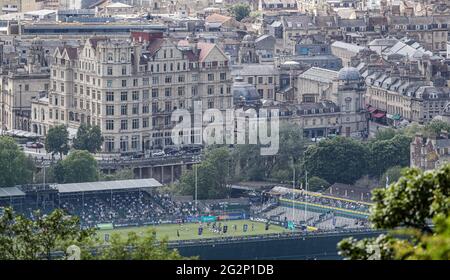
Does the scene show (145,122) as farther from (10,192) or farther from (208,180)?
(10,192)

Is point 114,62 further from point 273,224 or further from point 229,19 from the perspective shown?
point 229,19

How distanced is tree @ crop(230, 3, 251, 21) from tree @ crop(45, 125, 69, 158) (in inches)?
1685

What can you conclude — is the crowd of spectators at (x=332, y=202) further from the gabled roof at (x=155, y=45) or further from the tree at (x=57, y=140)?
the gabled roof at (x=155, y=45)

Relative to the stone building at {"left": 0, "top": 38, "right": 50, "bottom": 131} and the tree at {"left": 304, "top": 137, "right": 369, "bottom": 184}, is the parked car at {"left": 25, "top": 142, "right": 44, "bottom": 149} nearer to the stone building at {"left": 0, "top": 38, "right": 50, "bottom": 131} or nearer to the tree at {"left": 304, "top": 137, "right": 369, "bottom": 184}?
the stone building at {"left": 0, "top": 38, "right": 50, "bottom": 131}

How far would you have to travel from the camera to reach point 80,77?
83250 millimetres

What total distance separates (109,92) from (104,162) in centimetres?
432

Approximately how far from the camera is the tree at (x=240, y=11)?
403ft

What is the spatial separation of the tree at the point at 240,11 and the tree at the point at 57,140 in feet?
140

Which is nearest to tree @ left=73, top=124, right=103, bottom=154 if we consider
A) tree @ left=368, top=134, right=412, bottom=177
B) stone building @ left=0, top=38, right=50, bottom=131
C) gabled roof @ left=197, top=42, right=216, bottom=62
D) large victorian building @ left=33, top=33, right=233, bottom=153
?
large victorian building @ left=33, top=33, right=233, bottom=153

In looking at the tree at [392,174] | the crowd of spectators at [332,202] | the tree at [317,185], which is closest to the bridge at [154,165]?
the tree at [317,185]

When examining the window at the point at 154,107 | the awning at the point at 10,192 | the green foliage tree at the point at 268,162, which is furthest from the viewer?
the window at the point at 154,107

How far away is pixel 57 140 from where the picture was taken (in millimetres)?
79500

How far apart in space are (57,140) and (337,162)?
9717 millimetres

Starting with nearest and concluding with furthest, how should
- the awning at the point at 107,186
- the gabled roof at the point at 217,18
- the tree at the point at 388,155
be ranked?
the awning at the point at 107,186, the tree at the point at 388,155, the gabled roof at the point at 217,18
